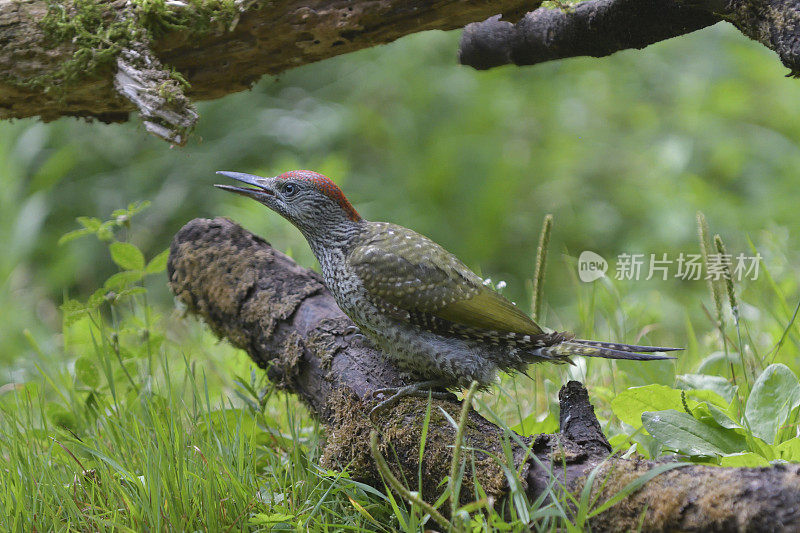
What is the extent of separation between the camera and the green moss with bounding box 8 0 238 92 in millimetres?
3268

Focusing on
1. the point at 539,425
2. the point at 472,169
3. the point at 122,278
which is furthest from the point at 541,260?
the point at 472,169

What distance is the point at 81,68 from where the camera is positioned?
129 inches

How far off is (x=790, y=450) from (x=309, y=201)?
2.12m

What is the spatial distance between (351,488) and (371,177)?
4.77 meters

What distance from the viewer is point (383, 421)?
2898 mm

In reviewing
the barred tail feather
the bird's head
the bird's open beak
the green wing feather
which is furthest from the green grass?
the bird's head

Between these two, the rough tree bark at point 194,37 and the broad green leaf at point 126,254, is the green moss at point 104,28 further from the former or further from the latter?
the broad green leaf at point 126,254

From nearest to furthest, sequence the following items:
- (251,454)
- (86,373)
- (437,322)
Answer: (251,454) → (437,322) → (86,373)

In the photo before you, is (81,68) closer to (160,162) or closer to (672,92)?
(160,162)

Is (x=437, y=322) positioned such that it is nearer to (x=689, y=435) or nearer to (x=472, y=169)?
(x=689, y=435)


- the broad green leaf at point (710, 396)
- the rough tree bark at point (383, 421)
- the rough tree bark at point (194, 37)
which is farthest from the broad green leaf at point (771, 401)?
the rough tree bark at point (194, 37)

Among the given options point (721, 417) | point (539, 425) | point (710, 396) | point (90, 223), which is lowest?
point (539, 425)

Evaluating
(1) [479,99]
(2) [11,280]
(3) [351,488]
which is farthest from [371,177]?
(3) [351,488]

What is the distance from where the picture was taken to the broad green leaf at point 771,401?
285 cm
